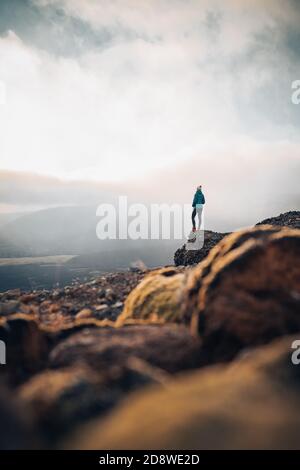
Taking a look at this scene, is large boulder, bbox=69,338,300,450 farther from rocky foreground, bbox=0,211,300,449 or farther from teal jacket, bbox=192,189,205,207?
teal jacket, bbox=192,189,205,207

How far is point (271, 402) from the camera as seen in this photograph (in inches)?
122

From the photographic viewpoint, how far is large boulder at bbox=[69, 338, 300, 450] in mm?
2727

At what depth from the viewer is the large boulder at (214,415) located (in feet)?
8.95

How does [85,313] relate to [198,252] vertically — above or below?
below

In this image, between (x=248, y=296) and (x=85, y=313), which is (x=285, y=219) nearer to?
(x=85, y=313)

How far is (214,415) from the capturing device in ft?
9.43

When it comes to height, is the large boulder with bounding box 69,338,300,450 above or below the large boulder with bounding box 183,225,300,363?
below

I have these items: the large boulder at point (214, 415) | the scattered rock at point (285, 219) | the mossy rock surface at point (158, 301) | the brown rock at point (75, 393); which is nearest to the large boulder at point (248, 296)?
the large boulder at point (214, 415)

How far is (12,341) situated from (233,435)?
336cm

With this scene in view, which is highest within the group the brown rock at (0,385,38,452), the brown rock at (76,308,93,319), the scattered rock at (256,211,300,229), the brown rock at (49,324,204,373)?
the scattered rock at (256,211,300,229)

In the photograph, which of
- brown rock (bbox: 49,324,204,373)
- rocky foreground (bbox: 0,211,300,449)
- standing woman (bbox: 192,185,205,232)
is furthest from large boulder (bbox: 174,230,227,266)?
brown rock (bbox: 49,324,204,373)

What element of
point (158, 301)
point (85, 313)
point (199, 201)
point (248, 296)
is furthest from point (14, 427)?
point (199, 201)

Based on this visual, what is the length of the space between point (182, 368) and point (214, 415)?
1.40 metres
